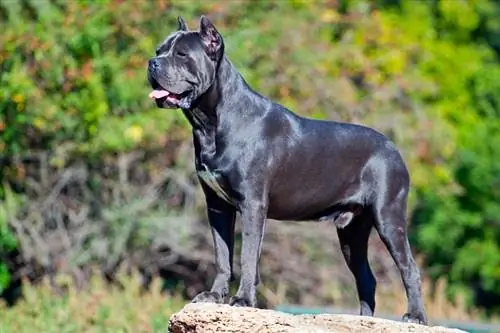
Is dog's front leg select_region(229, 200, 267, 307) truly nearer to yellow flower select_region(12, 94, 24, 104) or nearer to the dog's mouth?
the dog's mouth

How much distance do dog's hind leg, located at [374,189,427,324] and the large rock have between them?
0.88 m

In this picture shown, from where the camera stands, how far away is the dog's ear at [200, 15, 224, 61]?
24.8 ft

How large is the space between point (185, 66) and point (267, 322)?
175 cm

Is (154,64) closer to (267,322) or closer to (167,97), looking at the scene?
(167,97)

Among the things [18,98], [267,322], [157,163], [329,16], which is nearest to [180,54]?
[267,322]

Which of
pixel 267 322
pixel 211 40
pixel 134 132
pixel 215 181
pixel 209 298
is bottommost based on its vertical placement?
pixel 134 132

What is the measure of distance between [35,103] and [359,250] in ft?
17.6

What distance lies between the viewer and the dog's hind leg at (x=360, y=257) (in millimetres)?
8477

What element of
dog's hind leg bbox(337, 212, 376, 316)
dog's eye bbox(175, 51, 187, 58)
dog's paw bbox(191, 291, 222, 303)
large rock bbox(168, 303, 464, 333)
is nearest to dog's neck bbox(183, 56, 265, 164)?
dog's eye bbox(175, 51, 187, 58)

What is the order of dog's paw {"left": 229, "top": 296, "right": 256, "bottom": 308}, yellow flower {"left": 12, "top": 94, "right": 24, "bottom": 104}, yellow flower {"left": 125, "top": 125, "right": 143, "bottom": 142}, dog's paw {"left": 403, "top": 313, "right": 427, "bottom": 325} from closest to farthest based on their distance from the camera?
1. dog's paw {"left": 229, "top": 296, "right": 256, "bottom": 308}
2. dog's paw {"left": 403, "top": 313, "right": 427, "bottom": 325}
3. yellow flower {"left": 12, "top": 94, "right": 24, "bottom": 104}
4. yellow flower {"left": 125, "top": 125, "right": 143, "bottom": 142}

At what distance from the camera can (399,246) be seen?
8.13m

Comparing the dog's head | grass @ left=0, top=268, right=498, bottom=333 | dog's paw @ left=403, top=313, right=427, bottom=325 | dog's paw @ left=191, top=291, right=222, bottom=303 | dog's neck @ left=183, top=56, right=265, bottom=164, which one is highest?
the dog's head

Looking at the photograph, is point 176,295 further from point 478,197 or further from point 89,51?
point 478,197

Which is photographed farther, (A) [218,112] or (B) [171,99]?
(A) [218,112]
